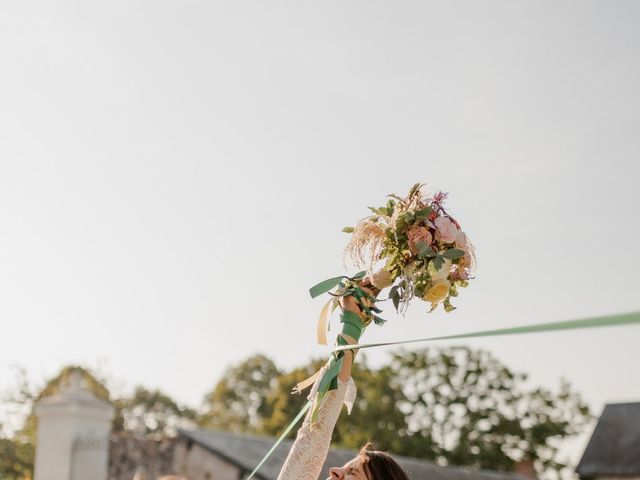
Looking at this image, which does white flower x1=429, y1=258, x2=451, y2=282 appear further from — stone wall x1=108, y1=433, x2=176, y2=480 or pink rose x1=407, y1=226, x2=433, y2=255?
stone wall x1=108, y1=433, x2=176, y2=480

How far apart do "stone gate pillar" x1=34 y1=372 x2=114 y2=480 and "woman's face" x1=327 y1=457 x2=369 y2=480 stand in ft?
27.5

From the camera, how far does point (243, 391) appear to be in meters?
45.9

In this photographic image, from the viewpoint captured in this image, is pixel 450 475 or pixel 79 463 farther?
pixel 450 475

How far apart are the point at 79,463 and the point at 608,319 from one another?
33.3 ft

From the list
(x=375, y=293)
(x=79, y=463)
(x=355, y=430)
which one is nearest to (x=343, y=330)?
(x=375, y=293)

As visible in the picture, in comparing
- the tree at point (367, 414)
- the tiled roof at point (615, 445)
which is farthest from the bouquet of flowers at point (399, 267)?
the tree at point (367, 414)

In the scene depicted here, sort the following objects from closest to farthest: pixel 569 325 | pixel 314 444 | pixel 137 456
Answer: pixel 569 325, pixel 314 444, pixel 137 456

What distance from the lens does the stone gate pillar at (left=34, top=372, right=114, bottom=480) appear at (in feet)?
36.8

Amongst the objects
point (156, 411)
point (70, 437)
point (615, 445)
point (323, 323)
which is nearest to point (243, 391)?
point (156, 411)

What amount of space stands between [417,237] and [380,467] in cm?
77

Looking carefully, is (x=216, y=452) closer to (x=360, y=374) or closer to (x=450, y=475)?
(x=450, y=475)

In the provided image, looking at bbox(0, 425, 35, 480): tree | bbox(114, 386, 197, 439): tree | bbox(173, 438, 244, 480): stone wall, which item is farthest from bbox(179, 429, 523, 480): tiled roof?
bbox(114, 386, 197, 439): tree

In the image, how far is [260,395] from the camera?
4562 cm

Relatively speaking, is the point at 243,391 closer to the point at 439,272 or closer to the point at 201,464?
the point at 201,464
